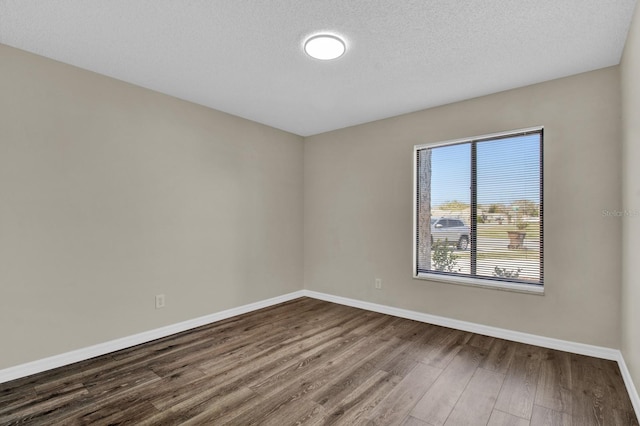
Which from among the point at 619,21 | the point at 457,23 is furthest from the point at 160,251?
the point at 619,21

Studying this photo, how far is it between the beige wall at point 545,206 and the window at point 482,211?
0.42 feet

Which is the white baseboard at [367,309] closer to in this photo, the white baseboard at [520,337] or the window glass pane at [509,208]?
the white baseboard at [520,337]

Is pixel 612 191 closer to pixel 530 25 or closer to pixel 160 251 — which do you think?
pixel 530 25

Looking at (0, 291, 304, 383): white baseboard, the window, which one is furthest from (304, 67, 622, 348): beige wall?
(0, 291, 304, 383): white baseboard

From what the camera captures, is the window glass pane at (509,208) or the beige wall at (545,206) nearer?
the beige wall at (545,206)

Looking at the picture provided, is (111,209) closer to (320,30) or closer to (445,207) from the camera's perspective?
(320,30)

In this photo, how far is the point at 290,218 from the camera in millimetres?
4773

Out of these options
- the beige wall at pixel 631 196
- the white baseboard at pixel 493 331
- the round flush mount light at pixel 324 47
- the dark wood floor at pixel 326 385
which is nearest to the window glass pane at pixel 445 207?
the white baseboard at pixel 493 331


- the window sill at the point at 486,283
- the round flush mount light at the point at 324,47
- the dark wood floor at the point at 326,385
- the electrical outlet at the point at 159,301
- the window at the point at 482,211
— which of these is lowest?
the dark wood floor at the point at 326,385

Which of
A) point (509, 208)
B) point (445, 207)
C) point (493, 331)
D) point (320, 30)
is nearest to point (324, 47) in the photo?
point (320, 30)

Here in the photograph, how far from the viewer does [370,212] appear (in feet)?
14.0

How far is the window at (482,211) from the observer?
123 inches

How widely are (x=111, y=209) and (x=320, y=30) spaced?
7.94 feet

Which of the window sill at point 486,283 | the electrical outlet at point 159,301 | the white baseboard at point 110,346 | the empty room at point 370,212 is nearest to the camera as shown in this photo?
the empty room at point 370,212
